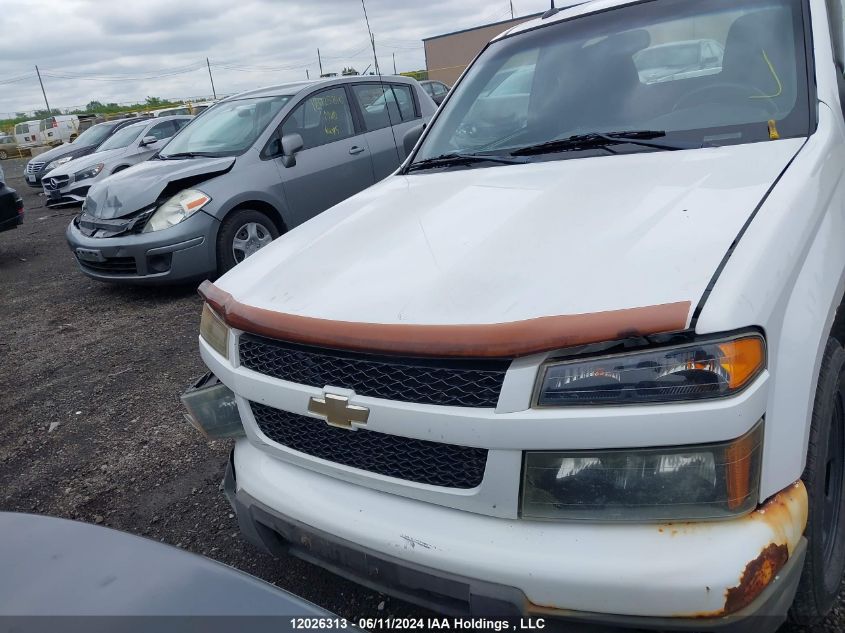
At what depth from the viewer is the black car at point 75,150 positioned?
48.5ft

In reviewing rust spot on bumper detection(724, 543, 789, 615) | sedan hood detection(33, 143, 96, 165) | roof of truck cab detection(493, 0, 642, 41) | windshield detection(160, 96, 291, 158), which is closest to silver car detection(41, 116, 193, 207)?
sedan hood detection(33, 143, 96, 165)

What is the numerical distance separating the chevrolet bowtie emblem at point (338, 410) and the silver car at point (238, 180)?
13.2ft

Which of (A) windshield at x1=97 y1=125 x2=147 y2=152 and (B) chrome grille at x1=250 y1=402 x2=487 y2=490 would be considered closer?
(B) chrome grille at x1=250 y1=402 x2=487 y2=490

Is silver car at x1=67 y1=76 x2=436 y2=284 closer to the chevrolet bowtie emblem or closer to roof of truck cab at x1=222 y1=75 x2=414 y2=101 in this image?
roof of truck cab at x1=222 y1=75 x2=414 y2=101

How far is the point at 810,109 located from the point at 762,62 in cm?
35

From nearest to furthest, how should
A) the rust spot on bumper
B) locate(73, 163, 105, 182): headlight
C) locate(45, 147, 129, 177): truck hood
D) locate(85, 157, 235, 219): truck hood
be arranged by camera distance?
the rust spot on bumper, locate(85, 157, 235, 219): truck hood, locate(73, 163, 105, 182): headlight, locate(45, 147, 129, 177): truck hood

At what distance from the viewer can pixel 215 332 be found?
7.06ft

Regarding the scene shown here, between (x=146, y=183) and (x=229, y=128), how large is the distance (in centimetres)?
102

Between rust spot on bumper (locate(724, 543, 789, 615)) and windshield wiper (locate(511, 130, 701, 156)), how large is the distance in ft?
4.57

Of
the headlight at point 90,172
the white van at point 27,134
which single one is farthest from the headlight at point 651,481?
the white van at point 27,134

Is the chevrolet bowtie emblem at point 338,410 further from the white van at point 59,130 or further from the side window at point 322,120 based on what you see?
the white van at point 59,130

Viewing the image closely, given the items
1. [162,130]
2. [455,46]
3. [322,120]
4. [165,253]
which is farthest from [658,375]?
[455,46]

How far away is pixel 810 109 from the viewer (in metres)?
2.17

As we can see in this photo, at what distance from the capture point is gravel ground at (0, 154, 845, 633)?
264cm
